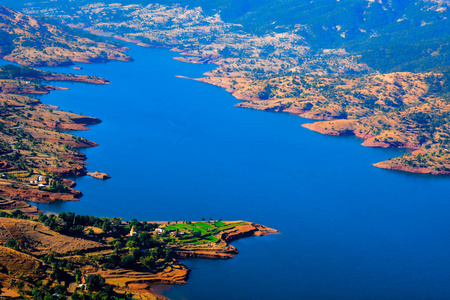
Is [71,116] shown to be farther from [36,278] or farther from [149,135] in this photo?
[36,278]

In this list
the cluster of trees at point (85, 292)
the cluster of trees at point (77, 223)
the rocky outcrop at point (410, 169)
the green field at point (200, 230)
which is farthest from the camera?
the rocky outcrop at point (410, 169)

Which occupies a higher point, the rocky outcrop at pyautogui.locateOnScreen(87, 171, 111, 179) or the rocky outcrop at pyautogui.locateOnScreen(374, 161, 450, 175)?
the rocky outcrop at pyautogui.locateOnScreen(374, 161, 450, 175)

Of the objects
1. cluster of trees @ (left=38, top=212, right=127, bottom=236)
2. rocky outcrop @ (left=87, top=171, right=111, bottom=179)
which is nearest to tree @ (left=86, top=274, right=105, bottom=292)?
cluster of trees @ (left=38, top=212, right=127, bottom=236)

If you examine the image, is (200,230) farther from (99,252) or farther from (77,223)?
(77,223)

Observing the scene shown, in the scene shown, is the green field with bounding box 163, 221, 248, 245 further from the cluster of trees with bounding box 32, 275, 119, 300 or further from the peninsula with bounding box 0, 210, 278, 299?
the cluster of trees with bounding box 32, 275, 119, 300

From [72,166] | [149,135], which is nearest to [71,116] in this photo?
[149,135]

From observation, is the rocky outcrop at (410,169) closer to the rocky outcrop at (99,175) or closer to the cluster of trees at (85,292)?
the rocky outcrop at (99,175)

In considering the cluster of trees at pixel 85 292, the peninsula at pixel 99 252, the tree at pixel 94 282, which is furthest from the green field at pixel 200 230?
the cluster of trees at pixel 85 292

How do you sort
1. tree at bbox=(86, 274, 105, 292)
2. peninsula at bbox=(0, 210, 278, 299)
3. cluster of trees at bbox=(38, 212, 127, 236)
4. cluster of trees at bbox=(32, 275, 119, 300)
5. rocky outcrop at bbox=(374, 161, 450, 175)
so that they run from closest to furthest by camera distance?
cluster of trees at bbox=(32, 275, 119, 300)
tree at bbox=(86, 274, 105, 292)
peninsula at bbox=(0, 210, 278, 299)
cluster of trees at bbox=(38, 212, 127, 236)
rocky outcrop at bbox=(374, 161, 450, 175)

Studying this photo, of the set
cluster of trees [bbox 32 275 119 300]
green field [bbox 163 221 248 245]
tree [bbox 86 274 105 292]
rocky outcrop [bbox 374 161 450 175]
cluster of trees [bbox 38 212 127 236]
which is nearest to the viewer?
cluster of trees [bbox 32 275 119 300]

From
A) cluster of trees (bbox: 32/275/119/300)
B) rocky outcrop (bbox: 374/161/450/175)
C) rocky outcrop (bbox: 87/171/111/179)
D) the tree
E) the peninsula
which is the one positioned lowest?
cluster of trees (bbox: 32/275/119/300)

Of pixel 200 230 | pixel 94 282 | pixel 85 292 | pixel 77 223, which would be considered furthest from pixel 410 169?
pixel 85 292

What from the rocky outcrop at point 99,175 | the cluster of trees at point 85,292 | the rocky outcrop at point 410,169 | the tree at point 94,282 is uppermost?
the rocky outcrop at point 410,169
